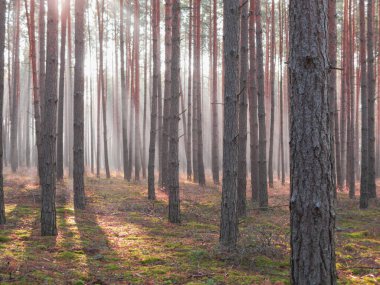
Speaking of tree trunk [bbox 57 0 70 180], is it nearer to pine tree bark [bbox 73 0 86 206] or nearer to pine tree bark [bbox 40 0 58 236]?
pine tree bark [bbox 73 0 86 206]

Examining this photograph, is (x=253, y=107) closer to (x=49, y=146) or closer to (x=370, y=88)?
(x=370, y=88)

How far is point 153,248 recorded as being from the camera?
6.98 meters

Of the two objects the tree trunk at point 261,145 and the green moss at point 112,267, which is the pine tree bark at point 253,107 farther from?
the green moss at point 112,267

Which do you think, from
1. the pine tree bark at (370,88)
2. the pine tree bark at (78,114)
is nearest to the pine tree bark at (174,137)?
the pine tree bark at (78,114)

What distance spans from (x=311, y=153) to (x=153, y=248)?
4215 mm

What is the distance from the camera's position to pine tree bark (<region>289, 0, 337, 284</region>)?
3.59 m

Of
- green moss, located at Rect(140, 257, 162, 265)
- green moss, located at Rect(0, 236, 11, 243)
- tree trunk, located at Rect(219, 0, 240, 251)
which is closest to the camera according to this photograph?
green moss, located at Rect(140, 257, 162, 265)

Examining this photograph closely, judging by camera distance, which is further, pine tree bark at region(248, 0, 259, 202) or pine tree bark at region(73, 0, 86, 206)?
pine tree bark at region(248, 0, 259, 202)

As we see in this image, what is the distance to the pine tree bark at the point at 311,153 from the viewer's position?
3.59m

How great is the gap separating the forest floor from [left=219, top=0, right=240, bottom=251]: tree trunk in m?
0.33

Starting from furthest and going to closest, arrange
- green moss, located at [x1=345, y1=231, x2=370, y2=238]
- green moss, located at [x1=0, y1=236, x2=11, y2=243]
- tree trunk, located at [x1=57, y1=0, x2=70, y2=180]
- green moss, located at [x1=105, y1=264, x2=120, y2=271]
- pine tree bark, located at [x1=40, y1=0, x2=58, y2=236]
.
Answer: tree trunk, located at [x1=57, y1=0, x2=70, y2=180] < green moss, located at [x1=345, y1=231, x2=370, y2=238] < pine tree bark, located at [x1=40, y1=0, x2=58, y2=236] < green moss, located at [x1=0, y1=236, x2=11, y2=243] < green moss, located at [x1=105, y1=264, x2=120, y2=271]

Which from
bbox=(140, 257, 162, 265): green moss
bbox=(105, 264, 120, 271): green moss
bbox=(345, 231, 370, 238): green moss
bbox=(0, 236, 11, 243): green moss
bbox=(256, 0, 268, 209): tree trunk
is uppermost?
bbox=(256, 0, 268, 209): tree trunk

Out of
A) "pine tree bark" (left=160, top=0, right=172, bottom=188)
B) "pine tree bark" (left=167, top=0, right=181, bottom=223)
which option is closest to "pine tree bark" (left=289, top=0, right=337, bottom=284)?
"pine tree bark" (left=167, top=0, right=181, bottom=223)

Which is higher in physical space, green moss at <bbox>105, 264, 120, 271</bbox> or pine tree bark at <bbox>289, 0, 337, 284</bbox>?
pine tree bark at <bbox>289, 0, 337, 284</bbox>
